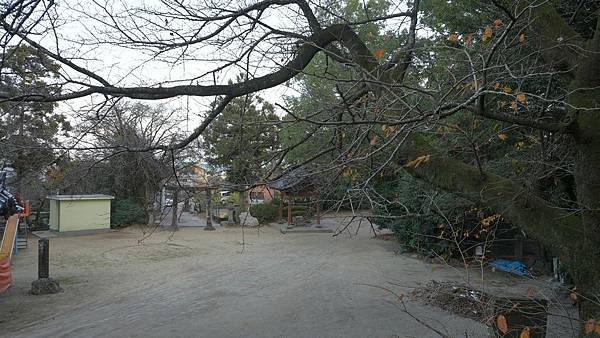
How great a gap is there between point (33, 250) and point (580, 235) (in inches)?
646

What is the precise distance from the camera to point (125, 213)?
20422mm

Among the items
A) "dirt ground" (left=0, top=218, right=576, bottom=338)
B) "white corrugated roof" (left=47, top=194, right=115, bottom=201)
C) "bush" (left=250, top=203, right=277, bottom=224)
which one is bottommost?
"dirt ground" (left=0, top=218, right=576, bottom=338)

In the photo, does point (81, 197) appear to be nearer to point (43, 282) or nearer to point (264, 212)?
point (264, 212)

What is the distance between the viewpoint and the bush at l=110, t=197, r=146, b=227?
20.3 meters

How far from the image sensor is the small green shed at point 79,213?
18141 mm

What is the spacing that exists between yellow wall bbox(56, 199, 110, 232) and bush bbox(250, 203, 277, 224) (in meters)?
6.98

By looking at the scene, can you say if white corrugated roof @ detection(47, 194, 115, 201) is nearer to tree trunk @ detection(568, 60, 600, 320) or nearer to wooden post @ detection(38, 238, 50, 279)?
wooden post @ detection(38, 238, 50, 279)

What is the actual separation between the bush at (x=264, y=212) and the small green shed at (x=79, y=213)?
6.94 metres

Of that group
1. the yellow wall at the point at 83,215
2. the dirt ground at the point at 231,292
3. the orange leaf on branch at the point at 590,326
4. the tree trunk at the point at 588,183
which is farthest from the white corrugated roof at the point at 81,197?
the orange leaf on branch at the point at 590,326

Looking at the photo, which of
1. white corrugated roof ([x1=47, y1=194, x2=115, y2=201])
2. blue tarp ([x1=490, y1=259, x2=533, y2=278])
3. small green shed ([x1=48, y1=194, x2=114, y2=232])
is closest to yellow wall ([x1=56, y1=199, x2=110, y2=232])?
small green shed ([x1=48, y1=194, x2=114, y2=232])

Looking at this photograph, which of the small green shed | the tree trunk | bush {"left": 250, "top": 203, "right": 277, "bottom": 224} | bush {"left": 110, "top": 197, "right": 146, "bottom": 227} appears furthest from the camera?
bush {"left": 250, "top": 203, "right": 277, "bottom": 224}

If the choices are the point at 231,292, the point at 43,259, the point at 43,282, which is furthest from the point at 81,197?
the point at 231,292

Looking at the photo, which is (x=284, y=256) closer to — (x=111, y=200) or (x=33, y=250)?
(x=33, y=250)

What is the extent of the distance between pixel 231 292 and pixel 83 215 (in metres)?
12.8
